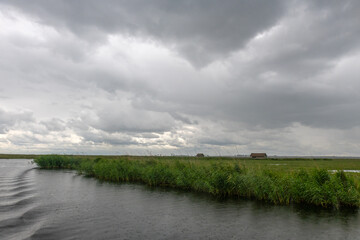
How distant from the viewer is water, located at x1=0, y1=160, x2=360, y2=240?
1384 centimetres

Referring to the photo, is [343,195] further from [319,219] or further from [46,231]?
[46,231]

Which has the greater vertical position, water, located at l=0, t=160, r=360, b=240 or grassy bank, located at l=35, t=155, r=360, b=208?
grassy bank, located at l=35, t=155, r=360, b=208

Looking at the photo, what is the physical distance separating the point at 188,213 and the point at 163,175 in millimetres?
14588

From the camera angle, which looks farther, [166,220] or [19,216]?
[19,216]

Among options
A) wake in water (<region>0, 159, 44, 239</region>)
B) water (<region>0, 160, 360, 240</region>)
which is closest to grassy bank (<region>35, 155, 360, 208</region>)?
water (<region>0, 160, 360, 240</region>)

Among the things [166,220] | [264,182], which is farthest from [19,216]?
[264,182]

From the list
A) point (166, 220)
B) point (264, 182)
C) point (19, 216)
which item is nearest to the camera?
point (166, 220)

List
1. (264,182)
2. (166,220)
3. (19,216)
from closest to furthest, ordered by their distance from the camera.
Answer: (166,220) → (19,216) → (264,182)

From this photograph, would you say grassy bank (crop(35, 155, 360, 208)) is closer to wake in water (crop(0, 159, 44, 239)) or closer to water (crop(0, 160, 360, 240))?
water (crop(0, 160, 360, 240))

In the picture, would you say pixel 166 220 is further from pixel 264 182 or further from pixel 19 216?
pixel 19 216

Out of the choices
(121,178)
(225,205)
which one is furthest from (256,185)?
(121,178)

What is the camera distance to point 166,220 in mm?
16688

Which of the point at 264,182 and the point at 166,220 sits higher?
the point at 264,182

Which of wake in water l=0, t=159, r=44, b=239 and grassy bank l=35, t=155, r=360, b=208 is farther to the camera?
grassy bank l=35, t=155, r=360, b=208
